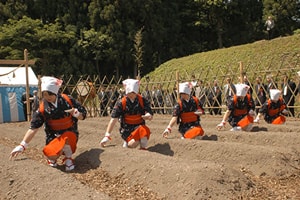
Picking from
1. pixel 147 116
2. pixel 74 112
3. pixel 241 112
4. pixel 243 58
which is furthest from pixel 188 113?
pixel 243 58

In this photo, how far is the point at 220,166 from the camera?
4953 mm

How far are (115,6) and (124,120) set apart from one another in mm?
26163

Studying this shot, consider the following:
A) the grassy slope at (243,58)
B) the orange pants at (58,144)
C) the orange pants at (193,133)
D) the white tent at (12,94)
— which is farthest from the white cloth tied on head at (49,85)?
the grassy slope at (243,58)

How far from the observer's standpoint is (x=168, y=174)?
191 inches

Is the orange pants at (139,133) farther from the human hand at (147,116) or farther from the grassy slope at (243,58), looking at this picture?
the grassy slope at (243,58)

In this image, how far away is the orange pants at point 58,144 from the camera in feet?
18.9

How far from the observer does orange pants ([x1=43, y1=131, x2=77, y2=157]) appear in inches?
227

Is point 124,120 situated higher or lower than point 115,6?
lower

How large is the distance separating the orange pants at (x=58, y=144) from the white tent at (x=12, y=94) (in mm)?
11261

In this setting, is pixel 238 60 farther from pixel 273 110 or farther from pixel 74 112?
pixel 74 112

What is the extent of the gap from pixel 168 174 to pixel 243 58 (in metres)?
17.2

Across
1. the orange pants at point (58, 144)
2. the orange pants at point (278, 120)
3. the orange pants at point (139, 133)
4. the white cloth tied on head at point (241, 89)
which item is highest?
the white cloth tied on head at point (241, 89)

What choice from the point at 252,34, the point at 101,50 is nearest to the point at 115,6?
the point at 101,50

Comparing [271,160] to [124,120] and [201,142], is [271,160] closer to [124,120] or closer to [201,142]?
[201,142]
